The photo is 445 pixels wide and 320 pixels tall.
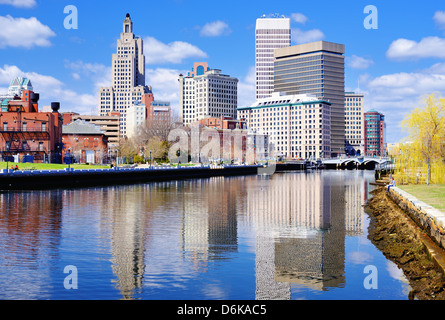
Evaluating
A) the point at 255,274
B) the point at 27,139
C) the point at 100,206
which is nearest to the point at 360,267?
the point at 255,274

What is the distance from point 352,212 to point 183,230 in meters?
19.0

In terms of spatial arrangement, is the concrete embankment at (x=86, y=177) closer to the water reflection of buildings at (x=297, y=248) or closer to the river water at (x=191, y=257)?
the river water at (x=191, y=257)

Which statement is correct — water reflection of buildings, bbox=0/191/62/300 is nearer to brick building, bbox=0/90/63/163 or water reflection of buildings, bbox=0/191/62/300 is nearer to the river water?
the river water

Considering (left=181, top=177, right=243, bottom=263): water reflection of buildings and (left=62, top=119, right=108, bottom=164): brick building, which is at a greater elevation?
(left=62, top=119, right=108, bottom=164): brick building

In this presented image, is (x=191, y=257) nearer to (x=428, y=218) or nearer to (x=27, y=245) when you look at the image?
(x=27, y=245)

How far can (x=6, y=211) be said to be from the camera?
4312 cm

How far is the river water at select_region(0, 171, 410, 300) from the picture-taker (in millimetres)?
18578

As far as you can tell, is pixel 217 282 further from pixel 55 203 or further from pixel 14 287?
pixel 55 203

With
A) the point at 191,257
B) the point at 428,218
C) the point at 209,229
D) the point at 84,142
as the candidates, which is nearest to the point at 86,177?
the point at 209,229

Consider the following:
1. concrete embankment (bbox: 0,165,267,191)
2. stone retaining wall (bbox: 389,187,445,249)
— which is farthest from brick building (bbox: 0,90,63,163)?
stone retaining wall (bbox: 389,187,445,249)

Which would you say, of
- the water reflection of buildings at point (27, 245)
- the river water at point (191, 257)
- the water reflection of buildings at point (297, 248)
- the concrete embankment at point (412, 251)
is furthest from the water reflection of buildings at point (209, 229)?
the concrete embankment at point (412, 251)

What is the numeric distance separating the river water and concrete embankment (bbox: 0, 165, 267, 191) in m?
31.0

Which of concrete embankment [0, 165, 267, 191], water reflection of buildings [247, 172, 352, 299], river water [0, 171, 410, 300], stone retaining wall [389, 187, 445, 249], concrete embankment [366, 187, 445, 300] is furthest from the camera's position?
concrete embankment [0, 165, 267, 191]

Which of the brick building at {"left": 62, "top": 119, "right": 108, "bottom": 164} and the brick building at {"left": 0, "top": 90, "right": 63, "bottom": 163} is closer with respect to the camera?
the brick building at {"left": 0, "top": 90, "right": 63, "bottom": 163}
